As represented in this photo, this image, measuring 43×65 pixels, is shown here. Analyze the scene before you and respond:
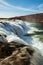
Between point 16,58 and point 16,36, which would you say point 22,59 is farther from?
point 16,36

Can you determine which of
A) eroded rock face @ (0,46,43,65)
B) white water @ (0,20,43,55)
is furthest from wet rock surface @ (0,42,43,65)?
white water @ (0,20,43,55)

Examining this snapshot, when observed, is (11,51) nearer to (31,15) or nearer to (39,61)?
(39,61)

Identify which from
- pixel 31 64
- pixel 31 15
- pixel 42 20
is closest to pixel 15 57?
pixel 31 64

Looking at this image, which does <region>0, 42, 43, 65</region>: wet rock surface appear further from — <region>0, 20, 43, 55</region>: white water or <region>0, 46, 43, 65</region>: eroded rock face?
<region>0, 20, 43, 55</region>: white water

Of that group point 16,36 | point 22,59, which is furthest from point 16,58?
point 16,36

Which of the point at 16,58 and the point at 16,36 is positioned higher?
the point at 16,58

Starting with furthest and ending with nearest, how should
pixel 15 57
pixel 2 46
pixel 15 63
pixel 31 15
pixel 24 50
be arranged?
pixel 31 15
pixel 2 46
pixel 24 50
pixel 15 57
pixel 15 63

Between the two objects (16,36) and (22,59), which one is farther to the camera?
(16,36)

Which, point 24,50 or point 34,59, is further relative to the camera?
point 24,50

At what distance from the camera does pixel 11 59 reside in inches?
192

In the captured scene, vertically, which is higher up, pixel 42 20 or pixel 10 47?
pixel 10 47

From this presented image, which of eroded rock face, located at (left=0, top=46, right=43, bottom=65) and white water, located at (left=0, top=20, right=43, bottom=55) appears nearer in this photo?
eroded rock face, located at (left=0, top=46, right=43, bottom=65)

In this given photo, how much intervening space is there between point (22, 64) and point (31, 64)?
12.5 inches

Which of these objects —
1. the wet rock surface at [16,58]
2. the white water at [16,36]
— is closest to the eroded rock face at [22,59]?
the wet rock surface at [16,58]
